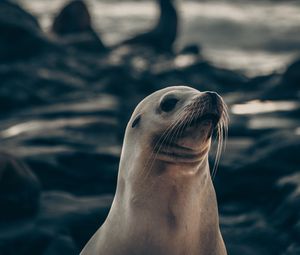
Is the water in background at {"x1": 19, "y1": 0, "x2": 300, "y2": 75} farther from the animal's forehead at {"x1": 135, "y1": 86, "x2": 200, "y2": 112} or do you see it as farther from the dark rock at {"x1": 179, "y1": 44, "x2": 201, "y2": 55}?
the animal's forehead at {"x1": 135, "y1": 86, "x2": 200, "y2": 112}

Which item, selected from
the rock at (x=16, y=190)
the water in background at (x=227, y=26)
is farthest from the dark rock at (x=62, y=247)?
the water in background at (x=227, y=26)

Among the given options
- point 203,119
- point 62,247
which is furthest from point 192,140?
point 62,247

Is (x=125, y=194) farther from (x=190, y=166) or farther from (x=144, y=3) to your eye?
(x=144, y=3)

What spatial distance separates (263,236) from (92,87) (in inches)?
289

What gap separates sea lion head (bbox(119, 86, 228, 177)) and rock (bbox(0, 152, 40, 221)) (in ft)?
5.92

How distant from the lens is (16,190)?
5863 millimetres

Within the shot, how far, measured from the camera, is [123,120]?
9516 mm

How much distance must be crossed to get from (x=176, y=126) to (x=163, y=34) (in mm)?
13119

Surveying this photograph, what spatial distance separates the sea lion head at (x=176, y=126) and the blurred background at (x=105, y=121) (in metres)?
1.66

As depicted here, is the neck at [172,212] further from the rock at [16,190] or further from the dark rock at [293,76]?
the dark rock at [293,76]

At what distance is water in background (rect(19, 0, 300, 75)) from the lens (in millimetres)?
18672

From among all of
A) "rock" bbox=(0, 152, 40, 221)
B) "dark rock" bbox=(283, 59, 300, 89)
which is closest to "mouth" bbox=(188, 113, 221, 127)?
"rock" bbox=(0, 152, 40, 221)

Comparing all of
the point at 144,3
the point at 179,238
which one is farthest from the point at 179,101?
the point at 144,3

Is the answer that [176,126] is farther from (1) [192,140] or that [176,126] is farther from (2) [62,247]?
(2) [62,247]
